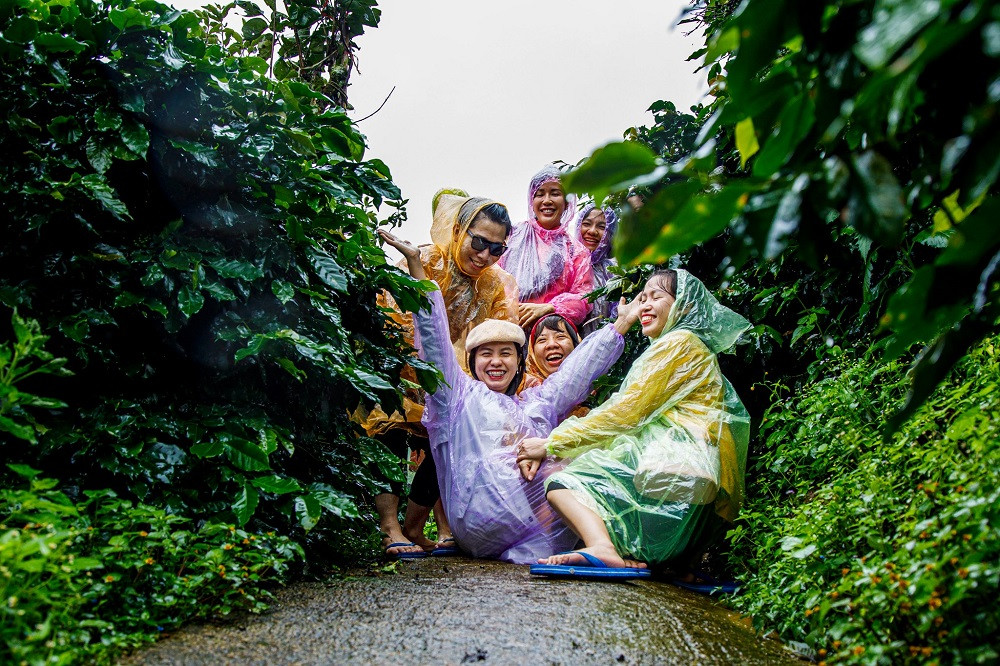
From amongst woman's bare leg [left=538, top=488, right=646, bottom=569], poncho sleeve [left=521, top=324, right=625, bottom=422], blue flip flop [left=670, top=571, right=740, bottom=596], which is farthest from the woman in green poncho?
poncho sleeve [left=521, top=324, right=625, bottom=422]

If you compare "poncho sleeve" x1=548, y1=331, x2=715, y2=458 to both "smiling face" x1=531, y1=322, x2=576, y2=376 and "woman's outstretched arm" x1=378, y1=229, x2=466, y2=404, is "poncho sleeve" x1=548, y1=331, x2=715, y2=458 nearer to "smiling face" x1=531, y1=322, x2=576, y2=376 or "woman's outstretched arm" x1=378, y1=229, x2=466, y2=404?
"woman's outstretched arm" x1=378, y1=229, x2=466, y2=404

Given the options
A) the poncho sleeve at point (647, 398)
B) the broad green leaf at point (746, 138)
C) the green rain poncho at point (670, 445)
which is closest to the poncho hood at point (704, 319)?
the green rain poncho at point (670, 445)

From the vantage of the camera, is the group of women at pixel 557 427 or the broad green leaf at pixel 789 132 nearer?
the broad green leaf at pixel 789 132

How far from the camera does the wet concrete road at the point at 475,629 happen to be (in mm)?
1817

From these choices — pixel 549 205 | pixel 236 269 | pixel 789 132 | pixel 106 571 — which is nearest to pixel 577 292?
pixel 549 205

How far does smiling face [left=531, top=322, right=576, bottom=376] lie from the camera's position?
14.1 feet

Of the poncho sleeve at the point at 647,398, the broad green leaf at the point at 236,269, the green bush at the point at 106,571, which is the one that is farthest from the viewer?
the poncho sleeve at the point at 647,398

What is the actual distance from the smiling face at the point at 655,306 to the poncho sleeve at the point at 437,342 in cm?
94

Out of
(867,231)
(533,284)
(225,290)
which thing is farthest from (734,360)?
(867,231)

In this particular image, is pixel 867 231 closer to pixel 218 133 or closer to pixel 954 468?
pixel 954 468

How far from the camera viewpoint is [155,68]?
253 cm

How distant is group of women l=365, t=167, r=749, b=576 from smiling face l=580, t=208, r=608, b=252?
103 cm

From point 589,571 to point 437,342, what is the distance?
134cm

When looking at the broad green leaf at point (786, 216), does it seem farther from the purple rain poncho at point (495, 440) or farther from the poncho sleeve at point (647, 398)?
the purple rain poncho at point (495, 440)
